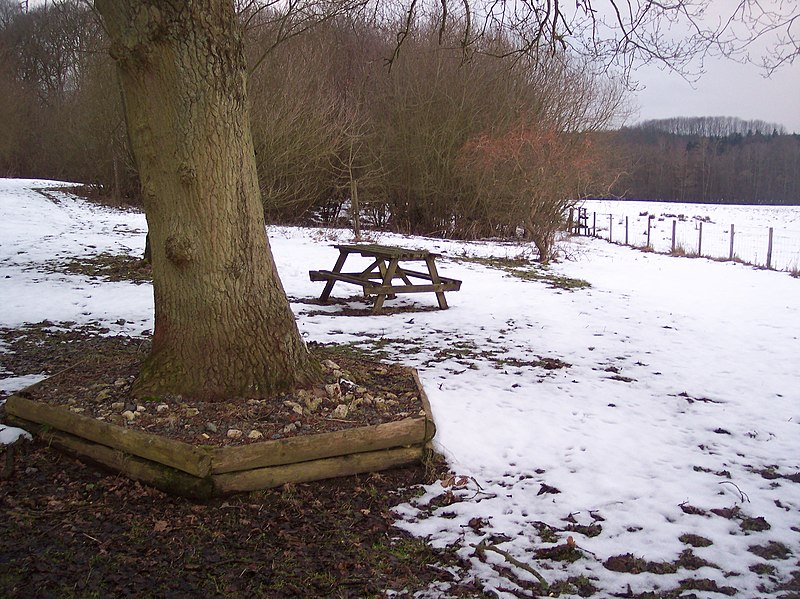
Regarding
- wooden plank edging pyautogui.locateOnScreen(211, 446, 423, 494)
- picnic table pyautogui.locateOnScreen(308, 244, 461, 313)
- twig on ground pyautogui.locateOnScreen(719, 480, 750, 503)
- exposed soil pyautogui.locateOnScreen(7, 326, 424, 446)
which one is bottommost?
twig on ground pyautogui.locateOnScreen(719, 480, 750, 503)

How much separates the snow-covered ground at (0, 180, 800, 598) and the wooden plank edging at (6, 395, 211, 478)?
3.50 feet

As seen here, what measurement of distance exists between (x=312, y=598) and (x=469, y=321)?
18.7ft

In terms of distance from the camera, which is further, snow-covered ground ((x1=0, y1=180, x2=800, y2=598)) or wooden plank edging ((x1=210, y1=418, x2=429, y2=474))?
wooden plank edging ((x1=210, y1=418, x2=429, y2=474))

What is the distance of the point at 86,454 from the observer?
402cm

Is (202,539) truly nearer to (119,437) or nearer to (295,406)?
(119,437)

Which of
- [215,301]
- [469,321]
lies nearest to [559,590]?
[215,301]

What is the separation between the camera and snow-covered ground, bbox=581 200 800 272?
21.2m

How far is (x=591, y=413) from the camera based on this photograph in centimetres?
513

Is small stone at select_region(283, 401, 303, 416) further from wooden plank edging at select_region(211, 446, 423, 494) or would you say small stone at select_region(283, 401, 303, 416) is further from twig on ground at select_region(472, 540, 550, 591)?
twig on ground at select_region(472, 540, 550, 591)

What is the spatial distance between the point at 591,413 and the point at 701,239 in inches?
784

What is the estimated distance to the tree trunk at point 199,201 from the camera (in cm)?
415

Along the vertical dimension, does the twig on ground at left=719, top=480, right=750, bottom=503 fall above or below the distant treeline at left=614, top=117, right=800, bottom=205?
below

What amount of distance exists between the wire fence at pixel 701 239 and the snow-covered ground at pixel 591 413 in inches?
323

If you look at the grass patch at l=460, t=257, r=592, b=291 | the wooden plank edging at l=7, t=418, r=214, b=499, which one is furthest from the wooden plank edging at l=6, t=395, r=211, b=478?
the grass patch at l=460, t=257, r=592, b=291
